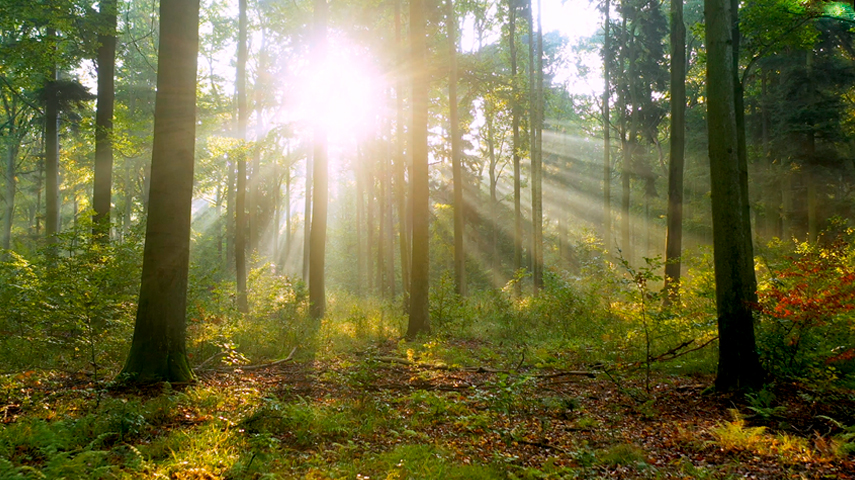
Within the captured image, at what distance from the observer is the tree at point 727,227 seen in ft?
19.5

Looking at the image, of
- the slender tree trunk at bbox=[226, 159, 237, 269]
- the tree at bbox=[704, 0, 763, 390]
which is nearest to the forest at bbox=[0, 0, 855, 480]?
the tree at bbox=[704, 0, 763, 390]

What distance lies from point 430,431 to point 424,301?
625 centimetres

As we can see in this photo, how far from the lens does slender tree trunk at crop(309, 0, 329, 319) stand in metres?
13.9

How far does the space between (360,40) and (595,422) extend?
56.1ft

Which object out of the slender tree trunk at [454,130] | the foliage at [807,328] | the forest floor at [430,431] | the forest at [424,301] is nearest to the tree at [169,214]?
the forest at [424,301]

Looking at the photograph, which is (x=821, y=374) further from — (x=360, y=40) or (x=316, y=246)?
(x=360, y=40)

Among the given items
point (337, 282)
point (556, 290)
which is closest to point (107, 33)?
point (556, 290)

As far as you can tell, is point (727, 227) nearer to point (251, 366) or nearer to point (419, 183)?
point (419, 183)

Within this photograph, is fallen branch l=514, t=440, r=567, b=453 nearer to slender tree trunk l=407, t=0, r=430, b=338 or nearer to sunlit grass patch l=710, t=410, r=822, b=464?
sunlit grass patch l=710, t=410, r=822, b=464

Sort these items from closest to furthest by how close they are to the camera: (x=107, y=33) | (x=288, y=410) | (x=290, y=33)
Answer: (x=288, y=410), (x=107, y=33), (x=290, y=33)

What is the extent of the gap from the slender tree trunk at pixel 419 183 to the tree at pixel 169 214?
562cm

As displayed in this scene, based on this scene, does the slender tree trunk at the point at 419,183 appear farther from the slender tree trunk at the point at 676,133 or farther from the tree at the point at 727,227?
the slender tree trunk at the point at 676,133

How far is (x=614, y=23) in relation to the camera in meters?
23.4

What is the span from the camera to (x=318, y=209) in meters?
13.8
